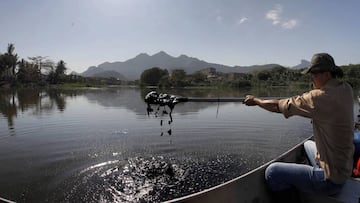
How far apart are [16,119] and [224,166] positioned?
13.5 metres

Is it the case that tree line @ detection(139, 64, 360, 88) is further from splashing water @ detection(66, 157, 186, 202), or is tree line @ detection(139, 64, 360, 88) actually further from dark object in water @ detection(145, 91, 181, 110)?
dark object in water @ detection(145, 91, 181, 110)

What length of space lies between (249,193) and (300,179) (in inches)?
28.6

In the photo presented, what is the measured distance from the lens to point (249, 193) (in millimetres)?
3908

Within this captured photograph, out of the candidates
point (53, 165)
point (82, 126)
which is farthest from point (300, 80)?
point (53, 165)

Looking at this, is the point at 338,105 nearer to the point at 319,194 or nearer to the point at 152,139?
the point at 319,194

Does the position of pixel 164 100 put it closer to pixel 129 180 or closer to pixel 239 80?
pixel 129 180

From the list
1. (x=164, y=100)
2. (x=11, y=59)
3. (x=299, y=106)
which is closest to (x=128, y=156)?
(x=164, y=100)

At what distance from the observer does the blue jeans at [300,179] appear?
131 inches

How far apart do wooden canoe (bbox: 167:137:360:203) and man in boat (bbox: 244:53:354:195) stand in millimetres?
230

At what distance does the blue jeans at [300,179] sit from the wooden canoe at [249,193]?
0.17 m

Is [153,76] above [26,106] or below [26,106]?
above

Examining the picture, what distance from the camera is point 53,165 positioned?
809 cm

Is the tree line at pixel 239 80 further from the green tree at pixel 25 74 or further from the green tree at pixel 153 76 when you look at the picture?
the green tree at pixel 25 74

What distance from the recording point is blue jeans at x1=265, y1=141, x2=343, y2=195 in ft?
10.9
